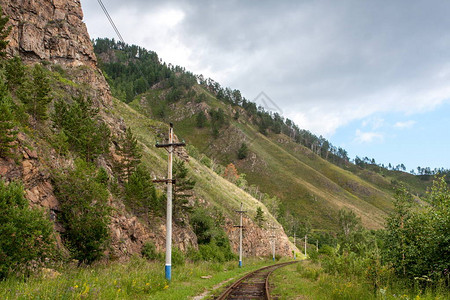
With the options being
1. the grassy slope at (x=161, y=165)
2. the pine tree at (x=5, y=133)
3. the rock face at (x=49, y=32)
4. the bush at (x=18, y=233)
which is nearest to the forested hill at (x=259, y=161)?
the grassy slope at (x=161, y=165)

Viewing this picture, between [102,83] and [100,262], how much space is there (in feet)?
191

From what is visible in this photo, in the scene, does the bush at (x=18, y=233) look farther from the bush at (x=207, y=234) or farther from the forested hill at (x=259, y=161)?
the forested hill at (x=259, y=161)

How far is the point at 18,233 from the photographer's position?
396 inches

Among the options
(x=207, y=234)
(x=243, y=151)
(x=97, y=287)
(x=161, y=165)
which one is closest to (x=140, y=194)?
(x=207, y=234)

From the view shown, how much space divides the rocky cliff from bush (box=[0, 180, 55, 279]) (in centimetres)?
541

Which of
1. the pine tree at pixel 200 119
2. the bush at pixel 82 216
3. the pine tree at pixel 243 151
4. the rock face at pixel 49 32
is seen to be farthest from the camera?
the pine tree at pixel 200 119

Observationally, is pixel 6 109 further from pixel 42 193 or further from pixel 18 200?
pixel 18 200

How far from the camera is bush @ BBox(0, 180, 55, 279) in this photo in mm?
9719

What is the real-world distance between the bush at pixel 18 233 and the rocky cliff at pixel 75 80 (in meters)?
5.41

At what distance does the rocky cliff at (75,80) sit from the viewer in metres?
16.9

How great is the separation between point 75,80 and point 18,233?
188 feet

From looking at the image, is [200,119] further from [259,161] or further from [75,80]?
[75,80]

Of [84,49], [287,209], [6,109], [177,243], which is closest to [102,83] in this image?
[84,49]

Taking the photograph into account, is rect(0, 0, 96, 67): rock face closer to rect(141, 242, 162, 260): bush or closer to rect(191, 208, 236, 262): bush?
rect(191, 208, 236, 262): bush
